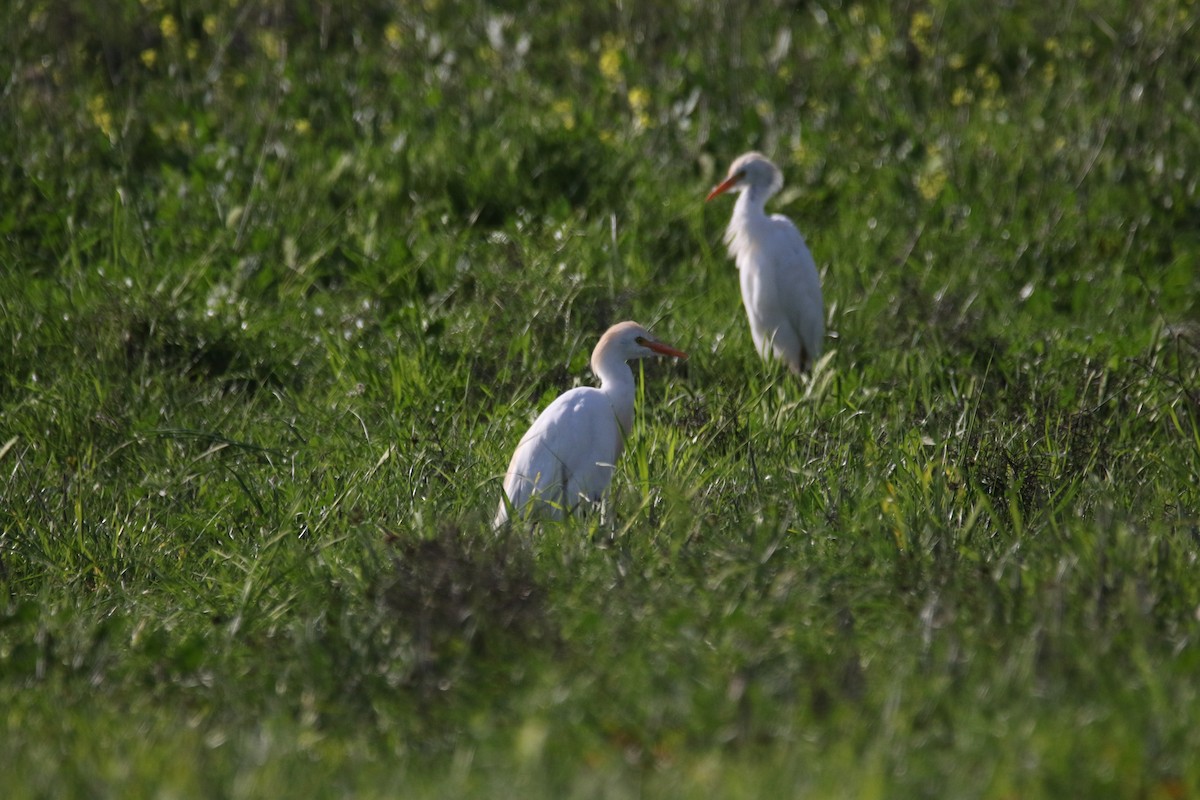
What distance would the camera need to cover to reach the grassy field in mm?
2537

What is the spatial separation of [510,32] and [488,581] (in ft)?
20.2

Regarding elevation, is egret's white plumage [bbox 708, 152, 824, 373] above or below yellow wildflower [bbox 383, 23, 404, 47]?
below

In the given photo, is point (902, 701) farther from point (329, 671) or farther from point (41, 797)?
point (41, 797)

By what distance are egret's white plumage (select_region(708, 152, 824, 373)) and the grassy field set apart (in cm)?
14

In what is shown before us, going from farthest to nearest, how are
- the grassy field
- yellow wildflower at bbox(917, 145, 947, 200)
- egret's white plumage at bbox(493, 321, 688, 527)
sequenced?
yellow wildflower at bbox(917, 145, 947, 200), egret's white plumage at bbox(493, 321, 688, 527), the grassy field

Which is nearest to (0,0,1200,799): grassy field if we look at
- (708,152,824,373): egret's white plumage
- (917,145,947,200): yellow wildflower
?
(917,145,947,200): yellow wildflower

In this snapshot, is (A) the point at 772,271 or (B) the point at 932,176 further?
(B) the point at 932,176

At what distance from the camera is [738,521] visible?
369 cm

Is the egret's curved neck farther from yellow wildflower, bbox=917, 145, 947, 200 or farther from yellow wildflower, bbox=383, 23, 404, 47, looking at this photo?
yellow wildflower, bbox=383, 23, 404, 47

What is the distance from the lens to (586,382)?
5.44 m

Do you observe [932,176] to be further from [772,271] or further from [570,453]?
[570,453]

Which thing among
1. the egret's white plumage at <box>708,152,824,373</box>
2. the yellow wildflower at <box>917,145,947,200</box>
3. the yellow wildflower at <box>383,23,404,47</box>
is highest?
the yellow wildflower at <box>383,23,404,47</box>

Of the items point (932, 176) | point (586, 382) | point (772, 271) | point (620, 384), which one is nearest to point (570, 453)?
point (620, 384)

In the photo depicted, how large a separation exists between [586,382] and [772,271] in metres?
1.11
